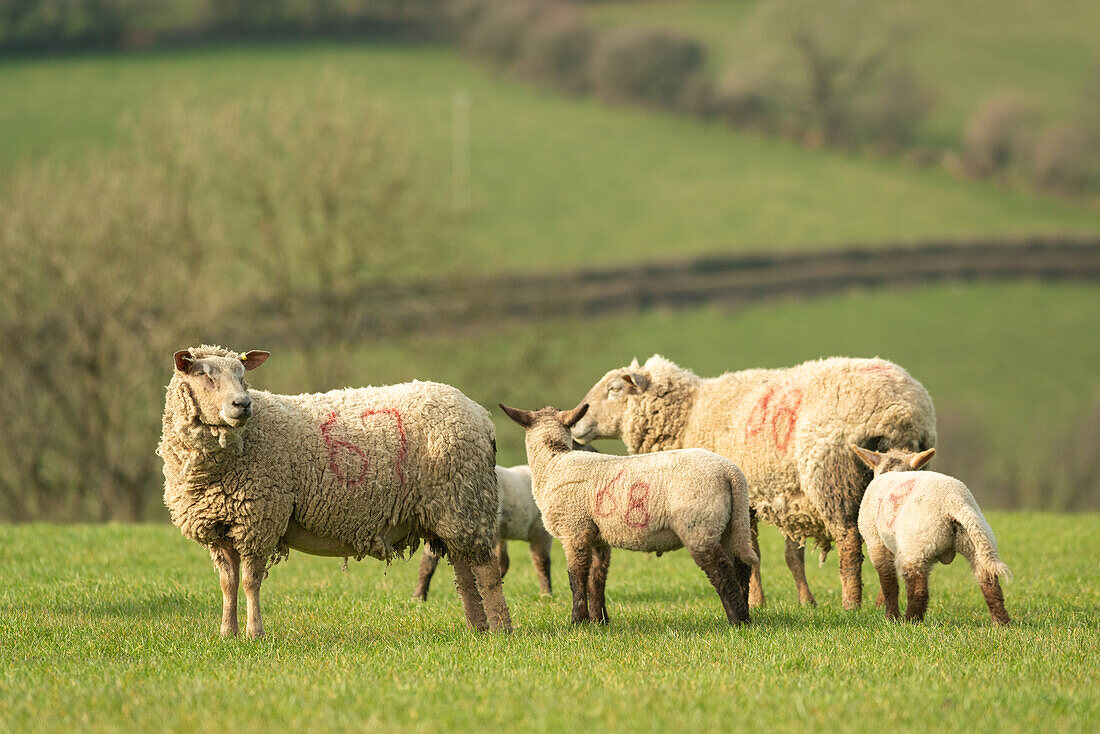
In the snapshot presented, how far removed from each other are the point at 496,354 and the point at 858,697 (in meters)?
21.5

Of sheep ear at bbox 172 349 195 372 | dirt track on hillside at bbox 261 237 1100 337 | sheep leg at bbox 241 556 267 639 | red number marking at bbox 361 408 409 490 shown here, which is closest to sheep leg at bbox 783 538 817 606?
red number marking at bbox 361 408 409 490

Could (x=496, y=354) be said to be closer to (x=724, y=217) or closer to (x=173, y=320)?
(x=173, y=320)

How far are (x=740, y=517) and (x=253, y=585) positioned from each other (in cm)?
351

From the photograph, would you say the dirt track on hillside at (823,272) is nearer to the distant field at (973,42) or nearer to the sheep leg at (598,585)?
the distant field at (973,42)

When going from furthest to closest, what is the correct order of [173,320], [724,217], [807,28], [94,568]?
[807,28], [724,217], [173,320], [94,568]

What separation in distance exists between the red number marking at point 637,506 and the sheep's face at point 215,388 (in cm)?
278

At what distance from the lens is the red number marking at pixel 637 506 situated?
858 centimetres

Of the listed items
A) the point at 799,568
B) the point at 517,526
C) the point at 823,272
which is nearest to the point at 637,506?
the point at 517,526

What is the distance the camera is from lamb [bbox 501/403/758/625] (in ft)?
27.7

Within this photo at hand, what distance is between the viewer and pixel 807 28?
5578 cm

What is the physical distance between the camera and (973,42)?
62.9 meters

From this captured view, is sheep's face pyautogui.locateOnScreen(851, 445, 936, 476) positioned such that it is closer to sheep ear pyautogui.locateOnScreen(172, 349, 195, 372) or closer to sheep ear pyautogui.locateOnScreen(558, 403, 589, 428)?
sheep ear pyautogui.locateOnScreen(558, 403, 589, 428)

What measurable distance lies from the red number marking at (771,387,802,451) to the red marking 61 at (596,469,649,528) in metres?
2.04

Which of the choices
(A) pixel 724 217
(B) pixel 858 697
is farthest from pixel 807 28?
(B) pixel 858 697
